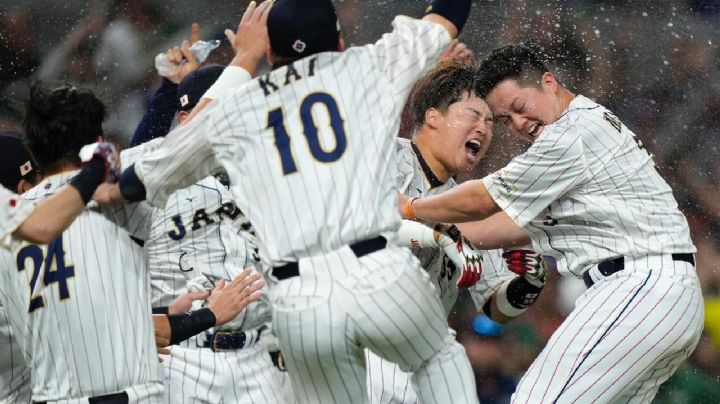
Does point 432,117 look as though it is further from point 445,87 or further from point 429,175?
point 429,175

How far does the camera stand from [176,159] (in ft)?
10.7

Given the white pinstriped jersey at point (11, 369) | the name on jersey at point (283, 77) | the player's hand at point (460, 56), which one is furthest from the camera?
the player's hand at point (460, 56)

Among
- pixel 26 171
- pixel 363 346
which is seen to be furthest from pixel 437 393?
pixel 26 171

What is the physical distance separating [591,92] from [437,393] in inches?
168

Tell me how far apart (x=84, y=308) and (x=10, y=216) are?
38 centimetres

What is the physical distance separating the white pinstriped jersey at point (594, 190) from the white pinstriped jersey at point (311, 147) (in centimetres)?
106

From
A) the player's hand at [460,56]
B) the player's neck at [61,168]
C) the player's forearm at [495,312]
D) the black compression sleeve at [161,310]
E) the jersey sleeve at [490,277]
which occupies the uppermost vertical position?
the player's neck at [61,168]

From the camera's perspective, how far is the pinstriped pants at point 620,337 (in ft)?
13.0

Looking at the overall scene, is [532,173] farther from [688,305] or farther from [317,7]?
[317,7]

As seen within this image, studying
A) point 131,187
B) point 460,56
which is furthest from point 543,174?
point 131,187

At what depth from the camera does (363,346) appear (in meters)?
3.12

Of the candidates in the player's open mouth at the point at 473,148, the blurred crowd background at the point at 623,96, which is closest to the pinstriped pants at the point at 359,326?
the player's open mouth at the point at 473,148

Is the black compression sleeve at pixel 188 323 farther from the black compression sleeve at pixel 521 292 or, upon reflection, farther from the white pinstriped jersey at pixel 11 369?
the black compression sleeve at pixel 521 292

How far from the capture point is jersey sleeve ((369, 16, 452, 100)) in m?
3.26
